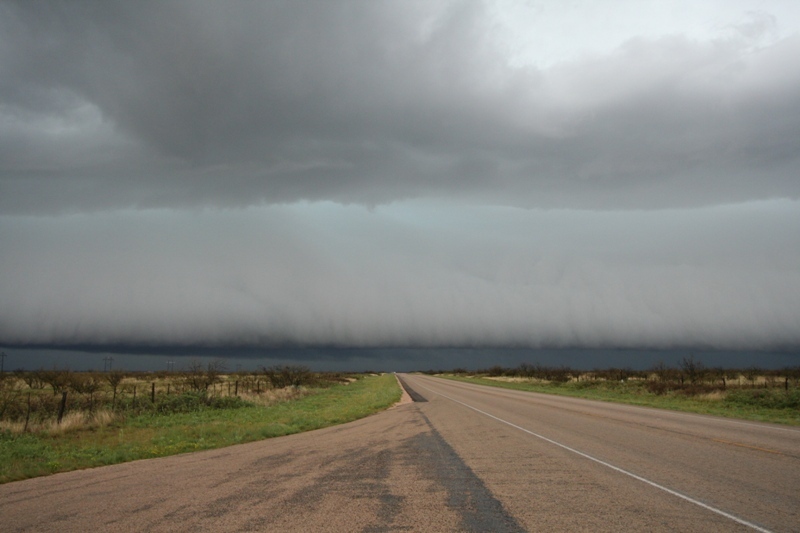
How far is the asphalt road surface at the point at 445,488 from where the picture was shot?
7117 mm

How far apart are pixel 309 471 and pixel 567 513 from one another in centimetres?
579

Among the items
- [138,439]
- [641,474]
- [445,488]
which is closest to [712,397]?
[641,474]

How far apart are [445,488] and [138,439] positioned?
49.2ft

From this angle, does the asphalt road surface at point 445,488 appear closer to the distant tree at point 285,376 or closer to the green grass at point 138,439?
the green grass at point 138,439

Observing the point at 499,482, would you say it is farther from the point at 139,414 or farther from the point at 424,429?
the point at 139,414

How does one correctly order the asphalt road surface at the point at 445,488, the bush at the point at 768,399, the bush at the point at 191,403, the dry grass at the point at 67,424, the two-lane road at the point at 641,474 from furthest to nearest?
the bush at the point at 191,403 < the bush at the point at 768,399 < the dry grass at the point at 67,424 < the asphalt road surface at the point at 445,488 < the two-lane road at the point at 641,474

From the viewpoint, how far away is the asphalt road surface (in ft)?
23.4

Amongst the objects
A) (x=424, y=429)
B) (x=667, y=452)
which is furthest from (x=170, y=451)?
(x=667, y=452)

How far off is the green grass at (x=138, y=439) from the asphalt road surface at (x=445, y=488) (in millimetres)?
1657

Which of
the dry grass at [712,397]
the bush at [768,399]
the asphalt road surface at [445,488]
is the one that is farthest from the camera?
the dry grass at [712,397]

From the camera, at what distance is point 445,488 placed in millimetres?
8969

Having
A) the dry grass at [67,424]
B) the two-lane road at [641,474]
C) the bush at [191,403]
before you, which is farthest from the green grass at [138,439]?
the two-lane road at [641,474]

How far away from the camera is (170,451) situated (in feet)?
52.3

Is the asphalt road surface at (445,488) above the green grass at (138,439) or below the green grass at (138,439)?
above
